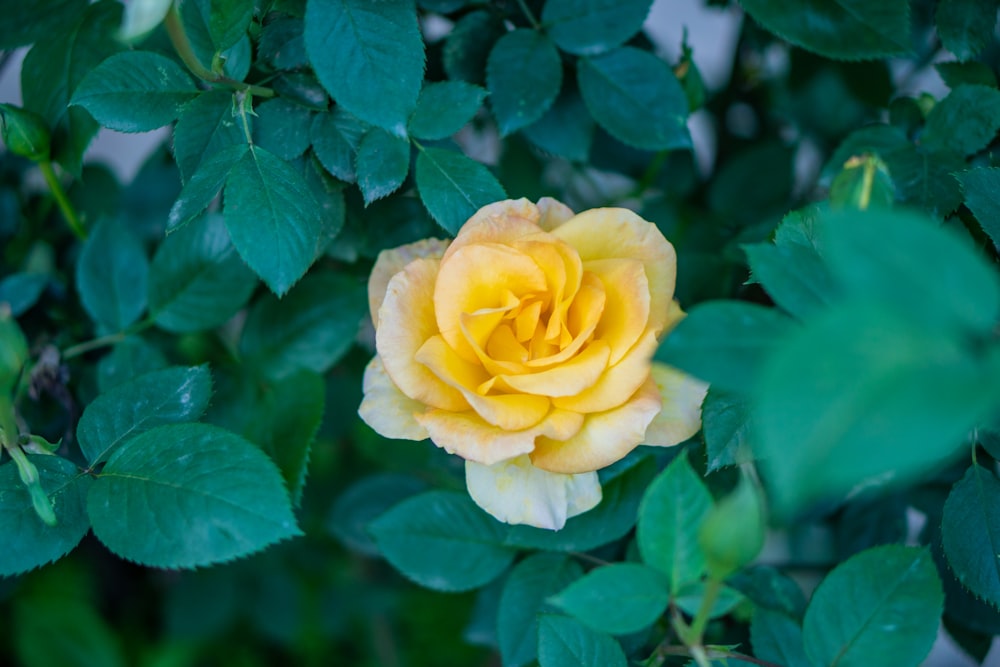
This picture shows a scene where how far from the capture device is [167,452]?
0.34m

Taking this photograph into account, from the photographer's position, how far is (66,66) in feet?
1.40

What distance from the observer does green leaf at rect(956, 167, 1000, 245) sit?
345 millimetres

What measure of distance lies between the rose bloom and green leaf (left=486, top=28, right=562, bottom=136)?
10 cm

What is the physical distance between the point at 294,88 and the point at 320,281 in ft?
0.48

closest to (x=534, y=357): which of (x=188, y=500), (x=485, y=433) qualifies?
(x=485, y=433)

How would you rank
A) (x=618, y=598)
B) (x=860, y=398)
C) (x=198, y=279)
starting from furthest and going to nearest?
(x=198, y=279), (x=618, y=598), (x=860, y=398)

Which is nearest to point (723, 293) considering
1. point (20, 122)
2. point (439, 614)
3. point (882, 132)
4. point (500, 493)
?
point (882, 132)

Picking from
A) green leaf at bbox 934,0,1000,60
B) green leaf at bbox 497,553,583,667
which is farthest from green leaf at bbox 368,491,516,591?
green leaf at bbox 934,0,1000,60

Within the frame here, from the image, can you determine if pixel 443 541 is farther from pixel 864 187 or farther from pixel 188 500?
pixel 864 187

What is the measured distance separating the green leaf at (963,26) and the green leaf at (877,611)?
26cm

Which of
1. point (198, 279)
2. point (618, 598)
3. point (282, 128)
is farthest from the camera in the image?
point (198, 279)

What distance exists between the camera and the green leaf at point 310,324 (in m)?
0.51

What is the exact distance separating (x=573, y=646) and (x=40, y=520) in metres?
0.22

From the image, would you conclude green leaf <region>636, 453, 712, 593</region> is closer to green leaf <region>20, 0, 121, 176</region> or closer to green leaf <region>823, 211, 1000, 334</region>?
green leaf <region>823, 211, 1000, 334</region>
